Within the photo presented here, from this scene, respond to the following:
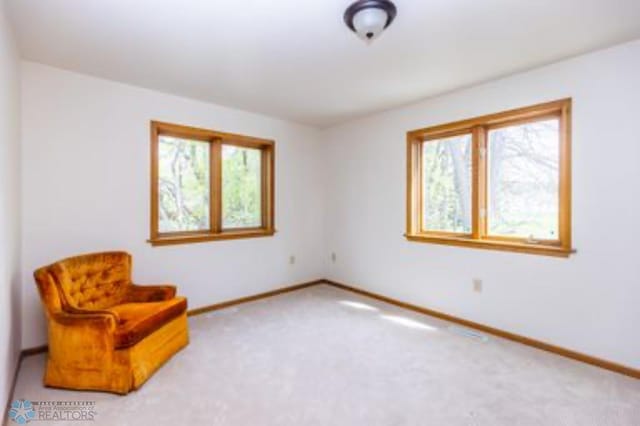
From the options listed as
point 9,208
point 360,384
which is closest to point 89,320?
point 9,208

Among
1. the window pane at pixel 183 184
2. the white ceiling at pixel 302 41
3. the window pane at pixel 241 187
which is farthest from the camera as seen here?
the window pane at pixel 241 187

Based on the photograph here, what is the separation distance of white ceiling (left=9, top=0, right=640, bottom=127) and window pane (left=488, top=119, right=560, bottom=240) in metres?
0.61

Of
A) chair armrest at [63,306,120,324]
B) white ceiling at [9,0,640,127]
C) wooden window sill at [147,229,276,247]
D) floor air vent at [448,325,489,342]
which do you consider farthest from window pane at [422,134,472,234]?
chair armrest at [63,306,120,324]

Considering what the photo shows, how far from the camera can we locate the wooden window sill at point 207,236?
3.36 meters

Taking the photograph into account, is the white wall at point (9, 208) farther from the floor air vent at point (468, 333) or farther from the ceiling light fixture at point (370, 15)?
the floor air vent at point (468, 333)

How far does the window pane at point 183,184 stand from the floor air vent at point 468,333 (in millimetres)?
2951

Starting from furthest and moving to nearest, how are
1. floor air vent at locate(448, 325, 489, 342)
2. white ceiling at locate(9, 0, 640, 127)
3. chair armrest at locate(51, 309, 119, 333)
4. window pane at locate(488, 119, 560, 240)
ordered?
floor air vent at locate(448, 325, 489, 342)
window pane at locate(488, 119, 560, 240)
chair armrest at locate(51, 309, 119, 333)
white ceiling at locate(9, 0, 640, 127)

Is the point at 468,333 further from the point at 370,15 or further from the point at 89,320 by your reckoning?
the point at 89,320

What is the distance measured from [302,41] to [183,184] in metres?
2.17

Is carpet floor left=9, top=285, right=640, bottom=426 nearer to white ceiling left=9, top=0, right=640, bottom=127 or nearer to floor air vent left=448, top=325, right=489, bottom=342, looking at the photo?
floor air vent left=448, top=325, right=489, bottom=342

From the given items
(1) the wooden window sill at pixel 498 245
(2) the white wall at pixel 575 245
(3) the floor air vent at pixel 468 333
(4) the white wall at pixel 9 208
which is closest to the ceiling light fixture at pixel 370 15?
(2) the white wall at pixel 575 245

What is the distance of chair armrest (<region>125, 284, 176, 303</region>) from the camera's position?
2.74 metres

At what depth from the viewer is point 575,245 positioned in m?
2.58

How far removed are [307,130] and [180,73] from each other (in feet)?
7.20
